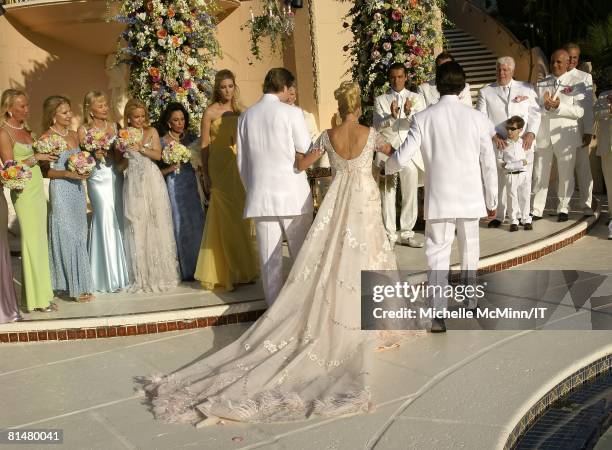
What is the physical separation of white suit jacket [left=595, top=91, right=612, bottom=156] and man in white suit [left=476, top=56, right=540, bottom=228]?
797mm

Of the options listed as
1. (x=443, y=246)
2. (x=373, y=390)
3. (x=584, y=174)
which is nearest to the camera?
(x=373, y=390)

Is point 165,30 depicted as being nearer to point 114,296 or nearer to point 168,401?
point 114,296

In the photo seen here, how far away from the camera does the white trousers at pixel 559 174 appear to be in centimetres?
930

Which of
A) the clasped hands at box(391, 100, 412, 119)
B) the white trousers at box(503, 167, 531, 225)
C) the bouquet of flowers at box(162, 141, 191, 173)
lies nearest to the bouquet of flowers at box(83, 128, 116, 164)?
the bouquet of flowers at box(162, 141, 191, 173)

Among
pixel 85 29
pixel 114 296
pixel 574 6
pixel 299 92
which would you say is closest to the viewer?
pixel 114 296

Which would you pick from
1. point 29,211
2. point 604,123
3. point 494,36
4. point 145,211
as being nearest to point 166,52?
point 145,211

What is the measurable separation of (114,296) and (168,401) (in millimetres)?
2806

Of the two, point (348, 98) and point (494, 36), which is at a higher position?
point (494, 36)

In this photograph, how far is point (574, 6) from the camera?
1953 centimetres

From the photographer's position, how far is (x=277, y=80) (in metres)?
5.70

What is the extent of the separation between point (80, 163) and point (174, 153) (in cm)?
91

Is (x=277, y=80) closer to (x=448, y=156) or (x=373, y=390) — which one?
(x=448, y=156)

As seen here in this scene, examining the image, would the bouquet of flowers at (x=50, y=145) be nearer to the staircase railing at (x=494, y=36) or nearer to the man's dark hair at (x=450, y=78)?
the man's dark hair at (x=450, y=78)

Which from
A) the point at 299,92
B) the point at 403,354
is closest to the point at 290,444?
the point at 403,354
